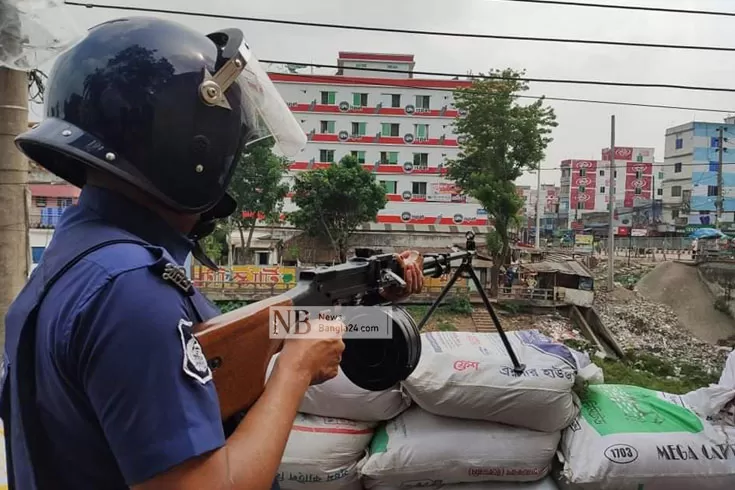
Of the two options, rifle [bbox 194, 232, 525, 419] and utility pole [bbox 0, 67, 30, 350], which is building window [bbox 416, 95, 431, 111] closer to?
utility pole [bbox 0, 67, 30, 350]

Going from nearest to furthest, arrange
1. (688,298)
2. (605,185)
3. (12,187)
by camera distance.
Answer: (12,187) → (688,298) → (605,185)

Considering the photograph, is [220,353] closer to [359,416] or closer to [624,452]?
[359,416]

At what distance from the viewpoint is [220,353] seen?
0.64 meters

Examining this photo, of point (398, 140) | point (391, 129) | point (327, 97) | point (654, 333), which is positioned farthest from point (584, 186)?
point (327, 97)

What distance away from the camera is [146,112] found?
2.17 feet

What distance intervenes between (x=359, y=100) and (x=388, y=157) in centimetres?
251

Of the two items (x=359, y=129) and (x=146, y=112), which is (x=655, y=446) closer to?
(x=146, y=112)

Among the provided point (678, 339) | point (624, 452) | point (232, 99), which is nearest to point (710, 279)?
point (678, 339)

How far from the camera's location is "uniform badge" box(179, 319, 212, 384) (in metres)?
0.53

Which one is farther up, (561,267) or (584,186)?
(584,186)

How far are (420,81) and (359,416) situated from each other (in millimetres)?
22063

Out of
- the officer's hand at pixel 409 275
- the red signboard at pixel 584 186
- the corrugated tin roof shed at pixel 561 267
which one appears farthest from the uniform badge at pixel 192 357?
the red signboard at pixel 584 186

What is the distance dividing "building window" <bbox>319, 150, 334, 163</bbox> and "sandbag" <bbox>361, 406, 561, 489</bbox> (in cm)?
2041

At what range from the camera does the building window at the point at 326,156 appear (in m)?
21.9
